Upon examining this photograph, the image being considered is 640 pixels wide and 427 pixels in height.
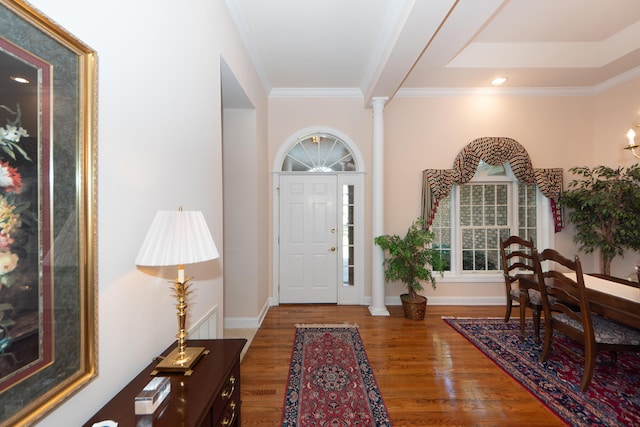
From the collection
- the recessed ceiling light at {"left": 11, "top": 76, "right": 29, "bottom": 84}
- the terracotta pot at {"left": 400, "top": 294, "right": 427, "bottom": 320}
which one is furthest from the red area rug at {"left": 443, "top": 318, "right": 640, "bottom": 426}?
the recessed ceiling light at {"left": 11, "top": 76, "right": 29, "bottom": 84}

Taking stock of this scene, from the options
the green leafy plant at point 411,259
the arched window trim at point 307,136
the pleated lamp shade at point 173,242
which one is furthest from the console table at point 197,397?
the arched window trim at point 307,136

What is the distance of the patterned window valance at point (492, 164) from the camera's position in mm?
3912

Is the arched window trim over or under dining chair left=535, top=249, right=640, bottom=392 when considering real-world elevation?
over

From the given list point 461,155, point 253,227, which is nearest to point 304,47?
point 253,227

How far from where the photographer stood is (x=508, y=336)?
3.12m

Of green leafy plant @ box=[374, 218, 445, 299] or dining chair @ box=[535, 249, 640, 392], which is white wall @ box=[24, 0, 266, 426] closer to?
green leafy plant @ box=[374, 218, 445, 299]

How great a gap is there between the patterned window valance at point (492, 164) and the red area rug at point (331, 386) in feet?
7.17

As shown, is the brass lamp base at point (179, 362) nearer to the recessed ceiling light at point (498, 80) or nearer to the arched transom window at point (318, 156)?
the arched transom window at point (318, 156)

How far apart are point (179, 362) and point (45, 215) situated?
0.77 metres

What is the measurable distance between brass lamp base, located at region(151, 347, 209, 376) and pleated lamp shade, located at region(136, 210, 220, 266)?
474mm

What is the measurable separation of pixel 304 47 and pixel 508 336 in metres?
3.94

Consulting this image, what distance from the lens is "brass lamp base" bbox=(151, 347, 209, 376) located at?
116cm

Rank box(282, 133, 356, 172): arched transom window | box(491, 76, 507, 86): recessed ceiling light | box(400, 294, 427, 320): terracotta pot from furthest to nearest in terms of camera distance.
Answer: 1. box(282, 133, 356, 172): arched transom window
2. box(491, 76, 507, 86): recessed ceiling light
3. box(400, 294, 427, 320): terracotta pot

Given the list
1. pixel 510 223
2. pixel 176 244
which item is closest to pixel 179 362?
pixel 176 244
